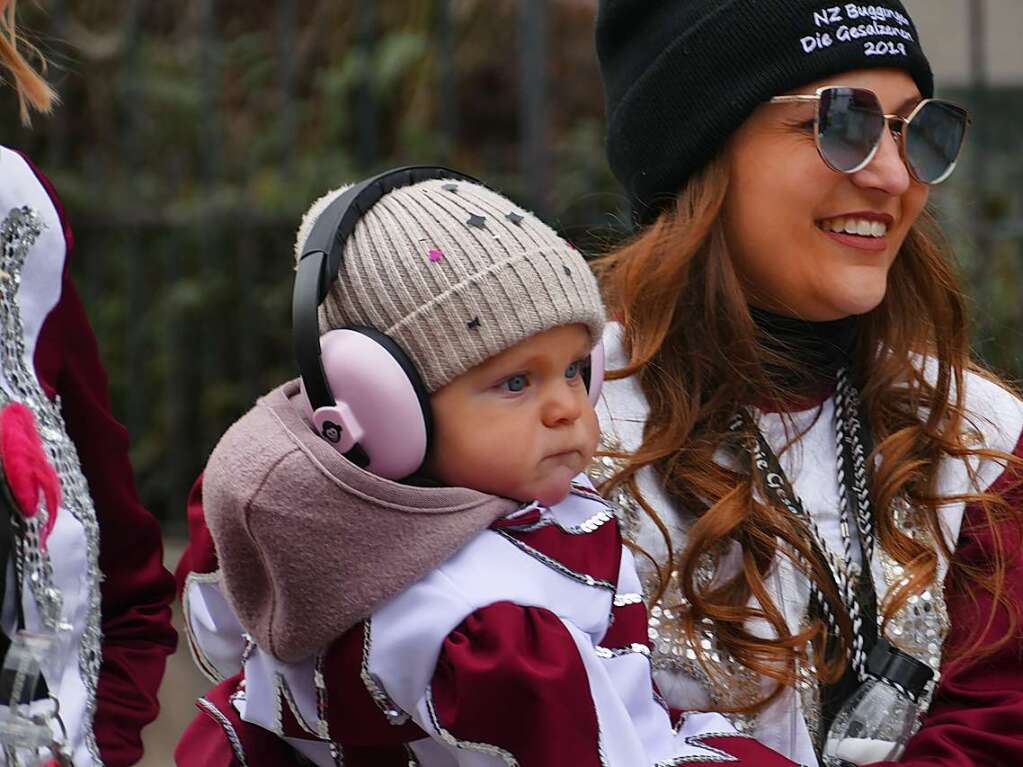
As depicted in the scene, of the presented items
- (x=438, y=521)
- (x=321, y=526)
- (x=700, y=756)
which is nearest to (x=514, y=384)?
(x=438, y=521)

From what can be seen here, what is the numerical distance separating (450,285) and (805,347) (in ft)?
2.70

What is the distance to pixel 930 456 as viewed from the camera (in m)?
2.59

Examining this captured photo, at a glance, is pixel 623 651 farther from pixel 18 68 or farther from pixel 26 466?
pixel 18 68

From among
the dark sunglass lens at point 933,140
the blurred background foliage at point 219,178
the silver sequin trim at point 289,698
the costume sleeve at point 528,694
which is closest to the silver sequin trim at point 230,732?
the silver sequin trim at point 289,698

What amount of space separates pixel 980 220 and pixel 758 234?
386 centimetres

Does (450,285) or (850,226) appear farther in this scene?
(850,226)

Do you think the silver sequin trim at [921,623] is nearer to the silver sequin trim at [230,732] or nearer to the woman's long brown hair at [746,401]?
the woman's long brown hair at [746,401]

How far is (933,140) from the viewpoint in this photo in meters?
2.54

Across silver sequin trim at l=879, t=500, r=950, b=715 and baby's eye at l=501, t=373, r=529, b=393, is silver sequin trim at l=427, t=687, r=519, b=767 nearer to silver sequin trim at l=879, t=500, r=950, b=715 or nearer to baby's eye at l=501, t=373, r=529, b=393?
baby's eye at l=501, t=373, r=529, b=393

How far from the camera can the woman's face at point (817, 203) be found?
Result: 8.23 feet

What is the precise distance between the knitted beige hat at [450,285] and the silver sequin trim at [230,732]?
1.96 feet

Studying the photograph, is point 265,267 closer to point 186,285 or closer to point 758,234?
point 186,285

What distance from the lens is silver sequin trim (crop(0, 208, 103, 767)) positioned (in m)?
2.24

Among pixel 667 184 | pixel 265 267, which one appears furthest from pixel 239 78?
pixel 667 184
